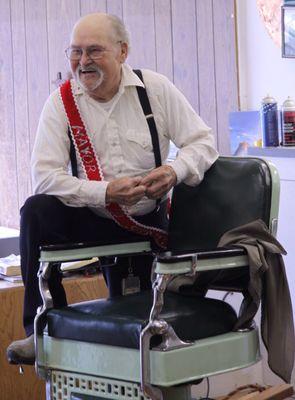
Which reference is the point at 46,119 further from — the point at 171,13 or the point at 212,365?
the point at 171,13

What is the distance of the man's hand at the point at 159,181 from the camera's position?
244 cm

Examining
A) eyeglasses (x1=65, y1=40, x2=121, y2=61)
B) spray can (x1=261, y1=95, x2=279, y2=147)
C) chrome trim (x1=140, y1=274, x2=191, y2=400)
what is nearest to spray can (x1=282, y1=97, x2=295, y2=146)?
spray can (x1=261, y1=95, x2=279, y2=147)

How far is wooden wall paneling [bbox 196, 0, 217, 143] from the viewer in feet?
12.8

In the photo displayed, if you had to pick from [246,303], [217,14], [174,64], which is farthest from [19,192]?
[246,303]

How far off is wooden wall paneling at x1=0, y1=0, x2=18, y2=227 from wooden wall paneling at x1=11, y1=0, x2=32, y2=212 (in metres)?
0.02

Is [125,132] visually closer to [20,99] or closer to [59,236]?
[59,236]

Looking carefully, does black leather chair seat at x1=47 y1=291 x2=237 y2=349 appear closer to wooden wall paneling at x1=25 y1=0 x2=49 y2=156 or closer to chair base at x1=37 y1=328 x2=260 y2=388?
chair base at x1=37 y1=328 x2=260 y2=388

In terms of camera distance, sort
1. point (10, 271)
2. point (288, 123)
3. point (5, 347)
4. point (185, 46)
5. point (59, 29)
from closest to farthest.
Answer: point (5, 347) → point (10, 271) → point (288, 123) → point (59, 29) → point (185, 46)

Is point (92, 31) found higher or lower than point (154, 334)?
higher

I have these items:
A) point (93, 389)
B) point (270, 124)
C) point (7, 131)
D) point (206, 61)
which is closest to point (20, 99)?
point (7, 131)

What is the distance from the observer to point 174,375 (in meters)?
2.09

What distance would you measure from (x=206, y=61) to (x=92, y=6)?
575mm

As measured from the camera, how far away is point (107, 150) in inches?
102

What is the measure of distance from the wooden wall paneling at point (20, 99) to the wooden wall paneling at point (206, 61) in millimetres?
797
